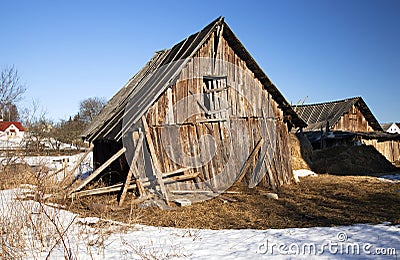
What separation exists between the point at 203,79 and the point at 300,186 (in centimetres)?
590

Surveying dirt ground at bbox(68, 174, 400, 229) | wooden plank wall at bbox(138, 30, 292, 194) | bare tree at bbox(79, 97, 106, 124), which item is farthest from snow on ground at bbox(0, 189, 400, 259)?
bare tree at bbox(79, 97, 106, 124)

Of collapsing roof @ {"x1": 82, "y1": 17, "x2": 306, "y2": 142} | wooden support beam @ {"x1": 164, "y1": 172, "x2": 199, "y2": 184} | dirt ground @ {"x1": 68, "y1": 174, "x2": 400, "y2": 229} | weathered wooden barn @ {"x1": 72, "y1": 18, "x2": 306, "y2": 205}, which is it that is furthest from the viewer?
wooden support beam @ {"x1": 164, "y1": 172, "x2": 199, "y2": 184}

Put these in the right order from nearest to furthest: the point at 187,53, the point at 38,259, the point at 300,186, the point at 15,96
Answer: the point at 38,259 < the point at 187,53 < the point at 300,186 < the point at 15,96

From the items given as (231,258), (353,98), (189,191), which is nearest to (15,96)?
(189,191)

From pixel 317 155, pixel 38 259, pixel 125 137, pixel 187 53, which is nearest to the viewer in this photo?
pixel 38 259

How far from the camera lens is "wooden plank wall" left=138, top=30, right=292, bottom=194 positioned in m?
11.7

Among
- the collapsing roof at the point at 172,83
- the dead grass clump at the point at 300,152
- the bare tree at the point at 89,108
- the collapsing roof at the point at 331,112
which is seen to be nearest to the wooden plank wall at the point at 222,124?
the collapsing roof at the point at 172,83

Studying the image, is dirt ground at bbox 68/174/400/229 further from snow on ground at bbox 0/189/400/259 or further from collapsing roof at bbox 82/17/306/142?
collapsing roof at bbox 82/17/306/142

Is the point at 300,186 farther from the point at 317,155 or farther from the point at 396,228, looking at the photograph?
the point at 317,155

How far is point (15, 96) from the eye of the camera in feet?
69.4

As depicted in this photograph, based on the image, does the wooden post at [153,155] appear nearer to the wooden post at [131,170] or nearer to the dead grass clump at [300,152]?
the wooden post at [131,170]

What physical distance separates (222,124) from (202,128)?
3.05 ft

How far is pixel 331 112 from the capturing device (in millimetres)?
30828

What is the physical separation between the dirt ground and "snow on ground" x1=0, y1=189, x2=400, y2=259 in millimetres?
635
